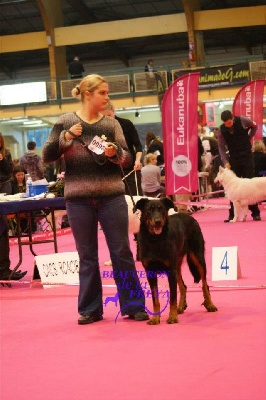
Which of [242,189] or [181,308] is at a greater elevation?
[242,189]

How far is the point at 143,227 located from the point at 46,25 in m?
26.4

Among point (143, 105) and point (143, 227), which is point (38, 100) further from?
point (143, 227)

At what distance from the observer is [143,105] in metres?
26.2

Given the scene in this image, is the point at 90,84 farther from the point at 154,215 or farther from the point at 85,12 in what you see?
the point at 85,12

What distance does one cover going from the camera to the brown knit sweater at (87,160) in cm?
457

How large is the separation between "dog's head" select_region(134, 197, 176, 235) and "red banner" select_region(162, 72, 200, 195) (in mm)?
7166

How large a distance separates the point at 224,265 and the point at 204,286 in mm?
1370

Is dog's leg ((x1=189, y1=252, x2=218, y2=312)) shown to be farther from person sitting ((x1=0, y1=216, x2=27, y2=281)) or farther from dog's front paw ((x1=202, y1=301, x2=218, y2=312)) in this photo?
person sitting ((x1=0, y1=216, x2=27, y2=281))

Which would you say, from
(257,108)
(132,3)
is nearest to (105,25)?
(132,3)

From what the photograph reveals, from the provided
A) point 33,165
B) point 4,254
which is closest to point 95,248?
point 4,254

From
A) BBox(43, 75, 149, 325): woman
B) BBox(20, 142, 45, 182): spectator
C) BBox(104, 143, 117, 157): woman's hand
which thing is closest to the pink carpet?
BBox(43, 75, 149, 325): woman

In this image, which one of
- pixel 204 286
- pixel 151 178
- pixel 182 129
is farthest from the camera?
pixel 151 178

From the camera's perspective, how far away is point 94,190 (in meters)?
4.57

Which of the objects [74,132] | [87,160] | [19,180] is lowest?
[19,180]
